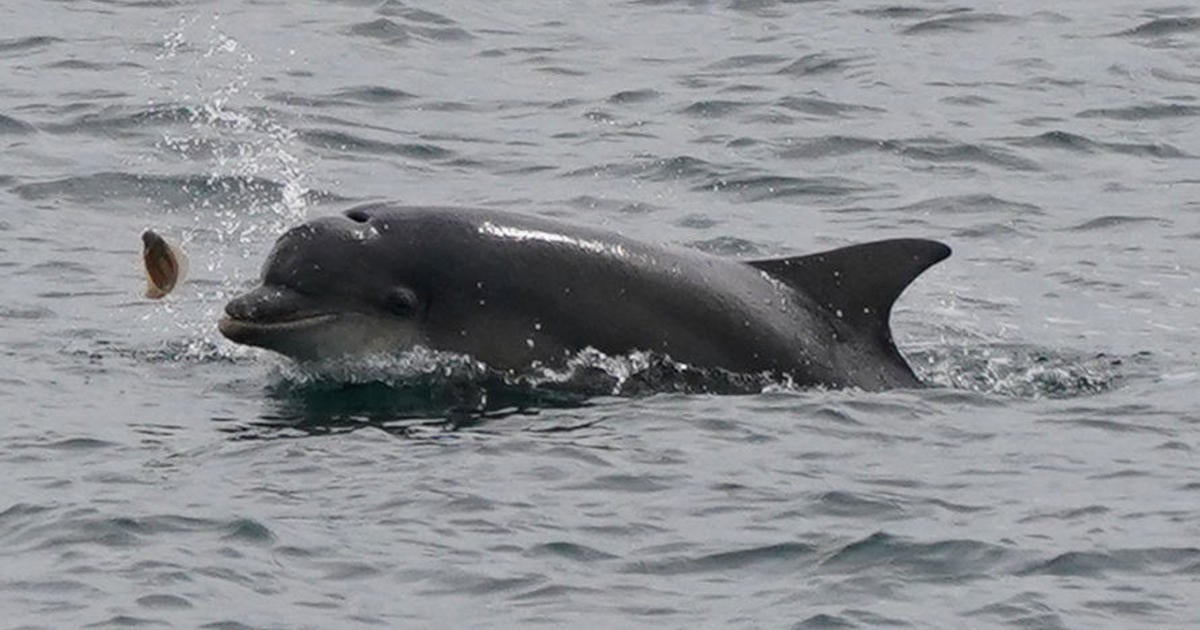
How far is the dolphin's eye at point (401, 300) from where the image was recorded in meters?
18.2

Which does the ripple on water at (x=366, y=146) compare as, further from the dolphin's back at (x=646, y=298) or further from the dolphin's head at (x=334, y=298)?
the dolphin's head at (x=334, y=298)

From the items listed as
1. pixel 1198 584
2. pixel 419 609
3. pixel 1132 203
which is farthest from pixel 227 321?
pixel 1132 203

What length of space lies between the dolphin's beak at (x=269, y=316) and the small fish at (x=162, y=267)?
0.53m

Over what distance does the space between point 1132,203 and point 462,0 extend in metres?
10.1

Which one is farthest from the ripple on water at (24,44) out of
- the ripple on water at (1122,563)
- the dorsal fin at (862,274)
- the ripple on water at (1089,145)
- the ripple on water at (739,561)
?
the ripple on water at (1122,563)

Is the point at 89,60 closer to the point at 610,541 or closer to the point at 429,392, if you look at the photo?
the point at 429,392

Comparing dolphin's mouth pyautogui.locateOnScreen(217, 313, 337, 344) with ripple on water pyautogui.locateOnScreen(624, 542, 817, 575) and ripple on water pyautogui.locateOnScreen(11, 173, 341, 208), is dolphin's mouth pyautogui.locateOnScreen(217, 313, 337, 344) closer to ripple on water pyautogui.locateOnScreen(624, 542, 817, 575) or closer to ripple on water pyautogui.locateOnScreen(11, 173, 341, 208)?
ripple on water pyautogui.locateOnScreen(624, 542, 817, 575)

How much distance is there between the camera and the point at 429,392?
1812cm

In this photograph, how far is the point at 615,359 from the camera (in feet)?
59.8

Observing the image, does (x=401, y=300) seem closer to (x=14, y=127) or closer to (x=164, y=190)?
(x=164, y=190)

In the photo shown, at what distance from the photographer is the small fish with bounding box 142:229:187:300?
1858cm

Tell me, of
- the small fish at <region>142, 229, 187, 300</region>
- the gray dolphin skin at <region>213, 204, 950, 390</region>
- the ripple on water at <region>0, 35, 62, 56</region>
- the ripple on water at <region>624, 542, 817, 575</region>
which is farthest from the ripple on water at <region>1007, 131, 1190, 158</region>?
the ripple on water at <region>624, 542, 817, 575</region>

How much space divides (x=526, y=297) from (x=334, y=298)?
0.99 m

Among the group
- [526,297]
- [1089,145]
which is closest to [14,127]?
[1089,145]
